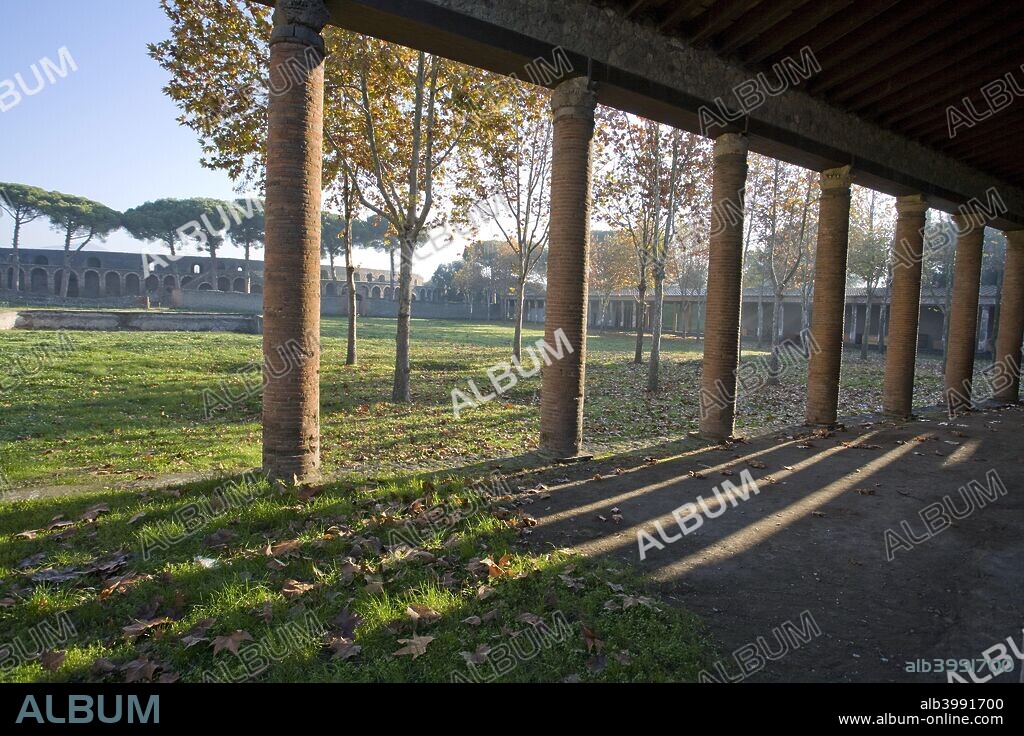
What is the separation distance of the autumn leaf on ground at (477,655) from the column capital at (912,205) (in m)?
13.8

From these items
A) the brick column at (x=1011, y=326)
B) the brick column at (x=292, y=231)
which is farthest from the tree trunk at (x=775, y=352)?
the brick column at (x=292, y=231)

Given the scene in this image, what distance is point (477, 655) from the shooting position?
3.41 meters

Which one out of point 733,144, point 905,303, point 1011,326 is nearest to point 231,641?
point 733,144

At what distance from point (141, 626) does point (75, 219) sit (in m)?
78.7

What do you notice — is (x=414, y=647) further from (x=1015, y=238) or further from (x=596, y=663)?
(x=1015, y=238)

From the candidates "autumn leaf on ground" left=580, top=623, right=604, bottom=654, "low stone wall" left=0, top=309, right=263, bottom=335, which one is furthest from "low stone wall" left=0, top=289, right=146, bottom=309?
"autumn leaf on ground" left=580, top=623, right=604, bottom=654

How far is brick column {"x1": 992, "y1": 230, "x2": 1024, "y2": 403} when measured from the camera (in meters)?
15.9

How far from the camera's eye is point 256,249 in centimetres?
7925

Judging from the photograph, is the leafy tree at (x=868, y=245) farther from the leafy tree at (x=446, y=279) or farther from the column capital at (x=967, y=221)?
the leafy tree at (x=446, y=279)

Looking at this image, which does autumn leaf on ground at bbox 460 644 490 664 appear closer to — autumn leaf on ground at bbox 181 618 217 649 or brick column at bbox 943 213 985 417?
autumn leaf on ground at bbox 181 618 217 649

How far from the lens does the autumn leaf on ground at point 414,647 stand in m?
3.44

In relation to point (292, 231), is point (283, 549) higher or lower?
lower

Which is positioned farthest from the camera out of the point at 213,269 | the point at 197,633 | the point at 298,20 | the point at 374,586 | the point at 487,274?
the point at 487,274
